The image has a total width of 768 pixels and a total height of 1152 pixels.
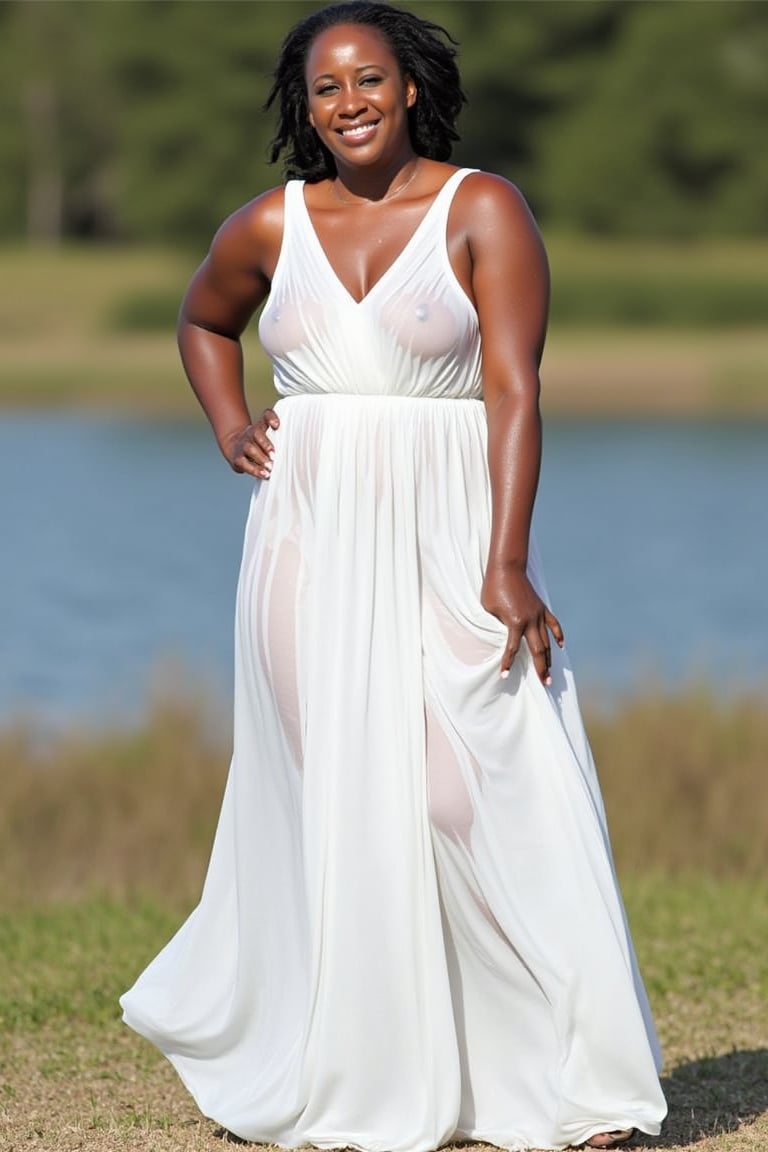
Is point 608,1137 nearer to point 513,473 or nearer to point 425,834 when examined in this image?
point 425,834

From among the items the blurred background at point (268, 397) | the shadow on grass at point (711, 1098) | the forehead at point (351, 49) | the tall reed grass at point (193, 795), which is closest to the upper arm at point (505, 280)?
the forehead at point (351, 49)

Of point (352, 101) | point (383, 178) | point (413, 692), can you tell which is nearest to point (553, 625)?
point (413, 692)

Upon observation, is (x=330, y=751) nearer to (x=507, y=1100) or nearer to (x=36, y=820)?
(x=507, y=1100)

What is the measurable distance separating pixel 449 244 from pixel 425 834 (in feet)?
3.70

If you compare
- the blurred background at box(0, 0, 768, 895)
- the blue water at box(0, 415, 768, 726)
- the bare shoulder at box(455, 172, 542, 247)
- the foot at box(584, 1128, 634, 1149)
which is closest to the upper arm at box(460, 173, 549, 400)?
the bare shoulder at box(455, 172, 542, 247)

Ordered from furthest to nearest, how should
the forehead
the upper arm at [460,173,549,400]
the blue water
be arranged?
the blue water → the forehead → the upper arm at [460,173,549,400]

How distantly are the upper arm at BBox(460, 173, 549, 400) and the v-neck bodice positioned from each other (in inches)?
2.1

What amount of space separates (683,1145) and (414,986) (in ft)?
2.33

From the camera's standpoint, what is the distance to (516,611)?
4.15 meters

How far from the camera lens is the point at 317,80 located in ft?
14.0

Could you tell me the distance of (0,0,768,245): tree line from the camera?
2500 inches

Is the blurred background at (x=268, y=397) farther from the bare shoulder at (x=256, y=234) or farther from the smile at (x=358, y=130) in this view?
the smile at (x=358, y=130)

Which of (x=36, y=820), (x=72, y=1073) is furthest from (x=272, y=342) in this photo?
(x=36, y=820)

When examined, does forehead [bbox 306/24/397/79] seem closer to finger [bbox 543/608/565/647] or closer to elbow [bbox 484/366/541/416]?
elbow [bbox 484/366/541/416]
